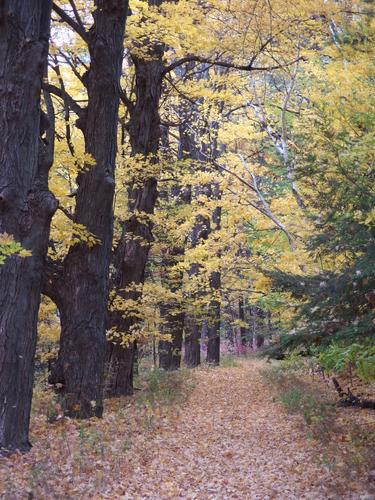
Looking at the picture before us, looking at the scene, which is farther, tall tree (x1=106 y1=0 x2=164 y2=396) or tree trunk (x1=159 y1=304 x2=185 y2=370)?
tree trunk (x1=159 y1=304 x2=185 y2=370)

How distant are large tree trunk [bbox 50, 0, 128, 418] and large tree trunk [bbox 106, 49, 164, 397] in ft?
7.94

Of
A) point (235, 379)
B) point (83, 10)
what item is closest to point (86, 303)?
point (83, 10)

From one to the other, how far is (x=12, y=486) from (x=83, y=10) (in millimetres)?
9352

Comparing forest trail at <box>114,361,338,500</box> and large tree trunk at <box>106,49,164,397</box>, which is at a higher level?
large tree trunk at <box>106,49,164,397</box>

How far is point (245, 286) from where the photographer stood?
2386 cm

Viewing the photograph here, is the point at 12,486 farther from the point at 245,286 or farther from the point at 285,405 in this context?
the point at 245,286

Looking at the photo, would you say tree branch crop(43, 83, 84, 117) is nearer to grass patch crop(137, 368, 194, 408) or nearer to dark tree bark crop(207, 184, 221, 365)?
grass patch crop(137, 368, 194, 408)

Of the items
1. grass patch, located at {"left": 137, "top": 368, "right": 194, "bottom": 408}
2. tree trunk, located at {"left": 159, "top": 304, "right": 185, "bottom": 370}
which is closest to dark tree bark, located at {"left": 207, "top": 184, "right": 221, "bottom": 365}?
tree trunk, located at {"left": 159, "top": 304, "right": 185, "bottom": 370}

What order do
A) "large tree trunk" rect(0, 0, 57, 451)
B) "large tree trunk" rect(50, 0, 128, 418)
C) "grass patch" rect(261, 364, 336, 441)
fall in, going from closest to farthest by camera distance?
1. "large tree trunk" rect(0, 0, 57, 451)
2. "grass patch" rect(261, 364, 336, 441)
3. "large tree trunk" rect(50, 0, 128, 418)

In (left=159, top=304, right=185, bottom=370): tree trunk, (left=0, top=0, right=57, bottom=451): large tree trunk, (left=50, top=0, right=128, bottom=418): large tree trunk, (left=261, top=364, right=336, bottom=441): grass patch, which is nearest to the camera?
(left=0, top=0, right=57, bottom=451): large tree trunk

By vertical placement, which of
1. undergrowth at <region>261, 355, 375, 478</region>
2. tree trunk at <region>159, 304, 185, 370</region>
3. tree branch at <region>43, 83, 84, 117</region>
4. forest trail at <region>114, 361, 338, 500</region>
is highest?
tree branch at <region>43, 83, 84, 117</region>

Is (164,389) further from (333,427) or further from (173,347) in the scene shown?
(333,427)

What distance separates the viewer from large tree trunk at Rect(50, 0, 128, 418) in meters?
9.36

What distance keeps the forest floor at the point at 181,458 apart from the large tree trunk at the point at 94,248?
0.69 meters
